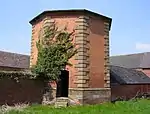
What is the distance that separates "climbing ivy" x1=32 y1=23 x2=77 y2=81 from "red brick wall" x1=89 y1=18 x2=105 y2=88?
73.6 inches

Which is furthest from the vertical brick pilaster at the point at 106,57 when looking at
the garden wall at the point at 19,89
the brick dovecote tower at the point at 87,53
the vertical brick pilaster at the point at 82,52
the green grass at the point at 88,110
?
the garden wall at the point at 19,89

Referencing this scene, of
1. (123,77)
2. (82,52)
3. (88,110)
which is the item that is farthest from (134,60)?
(88,110)

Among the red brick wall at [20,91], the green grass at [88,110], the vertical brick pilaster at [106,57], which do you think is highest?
the vertical brick pilaster at [106,57]

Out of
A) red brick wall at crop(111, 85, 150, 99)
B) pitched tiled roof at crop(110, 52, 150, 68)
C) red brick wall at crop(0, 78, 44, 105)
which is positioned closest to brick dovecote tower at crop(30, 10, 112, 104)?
red brick wall at crop(0, 78, 44, 105)

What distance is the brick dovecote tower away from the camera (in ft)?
71.1

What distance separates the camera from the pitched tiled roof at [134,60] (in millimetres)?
54634

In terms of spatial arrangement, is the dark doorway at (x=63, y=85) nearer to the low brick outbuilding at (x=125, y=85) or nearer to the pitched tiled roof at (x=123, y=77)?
the low brick outbuilding at (x=125, y=85)

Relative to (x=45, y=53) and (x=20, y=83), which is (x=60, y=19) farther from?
(x=20, y=83)

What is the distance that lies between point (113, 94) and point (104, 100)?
345 inches

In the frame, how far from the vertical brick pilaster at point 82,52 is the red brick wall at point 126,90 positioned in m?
10.5

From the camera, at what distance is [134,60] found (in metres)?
57.2

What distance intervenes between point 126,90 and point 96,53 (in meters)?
12.8

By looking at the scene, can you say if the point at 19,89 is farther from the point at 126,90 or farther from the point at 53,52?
the point at 126,90

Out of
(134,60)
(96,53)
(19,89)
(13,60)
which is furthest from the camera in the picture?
(134,60)
